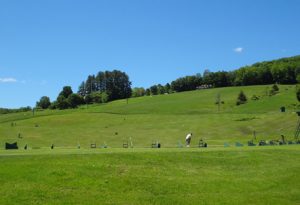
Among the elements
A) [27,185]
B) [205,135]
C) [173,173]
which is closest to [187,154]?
[173,173]

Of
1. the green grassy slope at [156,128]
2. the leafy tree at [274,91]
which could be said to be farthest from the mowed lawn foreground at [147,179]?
the leafy tree at [274,91]

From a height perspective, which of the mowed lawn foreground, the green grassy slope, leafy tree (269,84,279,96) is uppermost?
leafy tree (269,84,279,96)

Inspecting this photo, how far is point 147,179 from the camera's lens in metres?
26.1

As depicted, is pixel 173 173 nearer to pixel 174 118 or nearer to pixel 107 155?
pixel 107 155

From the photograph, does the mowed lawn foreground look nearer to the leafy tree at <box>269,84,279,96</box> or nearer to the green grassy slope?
the green grassy slope

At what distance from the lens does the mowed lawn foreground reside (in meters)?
23.3

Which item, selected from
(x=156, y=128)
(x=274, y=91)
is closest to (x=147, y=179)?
(x=156, y=128)

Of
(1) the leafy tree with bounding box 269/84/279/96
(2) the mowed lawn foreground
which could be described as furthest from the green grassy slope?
(2) the mowed lawn foreground

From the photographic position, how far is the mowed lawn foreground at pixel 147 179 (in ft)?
76.5

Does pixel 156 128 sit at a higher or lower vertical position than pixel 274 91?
lower

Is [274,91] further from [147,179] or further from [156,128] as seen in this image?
[147,179]

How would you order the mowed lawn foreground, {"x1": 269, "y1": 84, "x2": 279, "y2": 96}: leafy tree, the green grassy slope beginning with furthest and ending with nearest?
{"x1": 269, "y1": 84, "x2": 279, "y2": 96}: leafy tree → the green grassy slope → the mowed lawn foreground

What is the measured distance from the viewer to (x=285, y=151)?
3581cm

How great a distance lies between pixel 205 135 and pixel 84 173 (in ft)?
217
